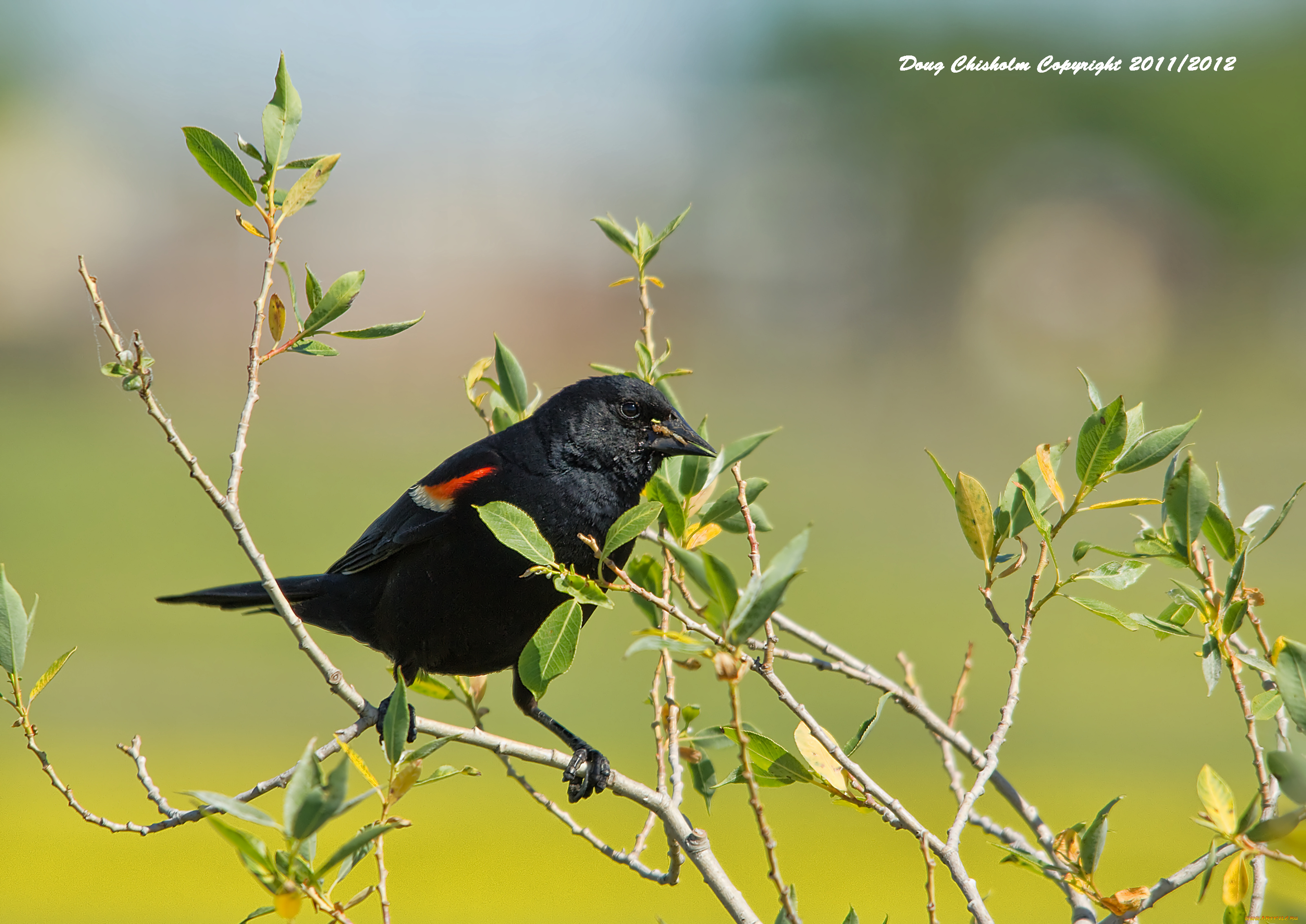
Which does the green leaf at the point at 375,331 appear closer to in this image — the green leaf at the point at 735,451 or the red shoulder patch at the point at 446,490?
the green leaf at the point at 735,451

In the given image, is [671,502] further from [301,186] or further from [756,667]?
[301,186]

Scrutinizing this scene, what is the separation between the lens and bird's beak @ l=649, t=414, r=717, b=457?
289 centimetres

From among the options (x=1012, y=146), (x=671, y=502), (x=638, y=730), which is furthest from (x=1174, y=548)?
(x=1012, y=146)

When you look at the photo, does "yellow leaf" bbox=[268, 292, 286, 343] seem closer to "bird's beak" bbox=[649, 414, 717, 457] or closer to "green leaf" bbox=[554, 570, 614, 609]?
"green leaf" bbox=[554, 570, 614, 609]

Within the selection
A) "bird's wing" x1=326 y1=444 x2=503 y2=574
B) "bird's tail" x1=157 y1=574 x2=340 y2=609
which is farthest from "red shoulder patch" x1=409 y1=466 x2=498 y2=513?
"bird's tail" x1=157 y1=574 x2=340 y2=609

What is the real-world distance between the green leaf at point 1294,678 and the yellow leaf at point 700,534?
1.14 metres

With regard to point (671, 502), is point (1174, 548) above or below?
below

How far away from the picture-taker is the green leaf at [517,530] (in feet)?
5.36

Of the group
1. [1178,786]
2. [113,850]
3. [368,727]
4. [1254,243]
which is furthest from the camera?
[1254,243]

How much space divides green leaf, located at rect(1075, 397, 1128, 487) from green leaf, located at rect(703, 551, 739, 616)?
2.53ft

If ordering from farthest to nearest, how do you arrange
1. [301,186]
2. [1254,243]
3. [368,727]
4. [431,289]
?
[1254,243], [431,289], [368,727], [301,186]

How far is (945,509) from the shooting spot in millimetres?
34781

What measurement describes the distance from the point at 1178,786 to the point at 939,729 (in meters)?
13.2

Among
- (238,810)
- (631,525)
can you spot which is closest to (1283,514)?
(631,525)
